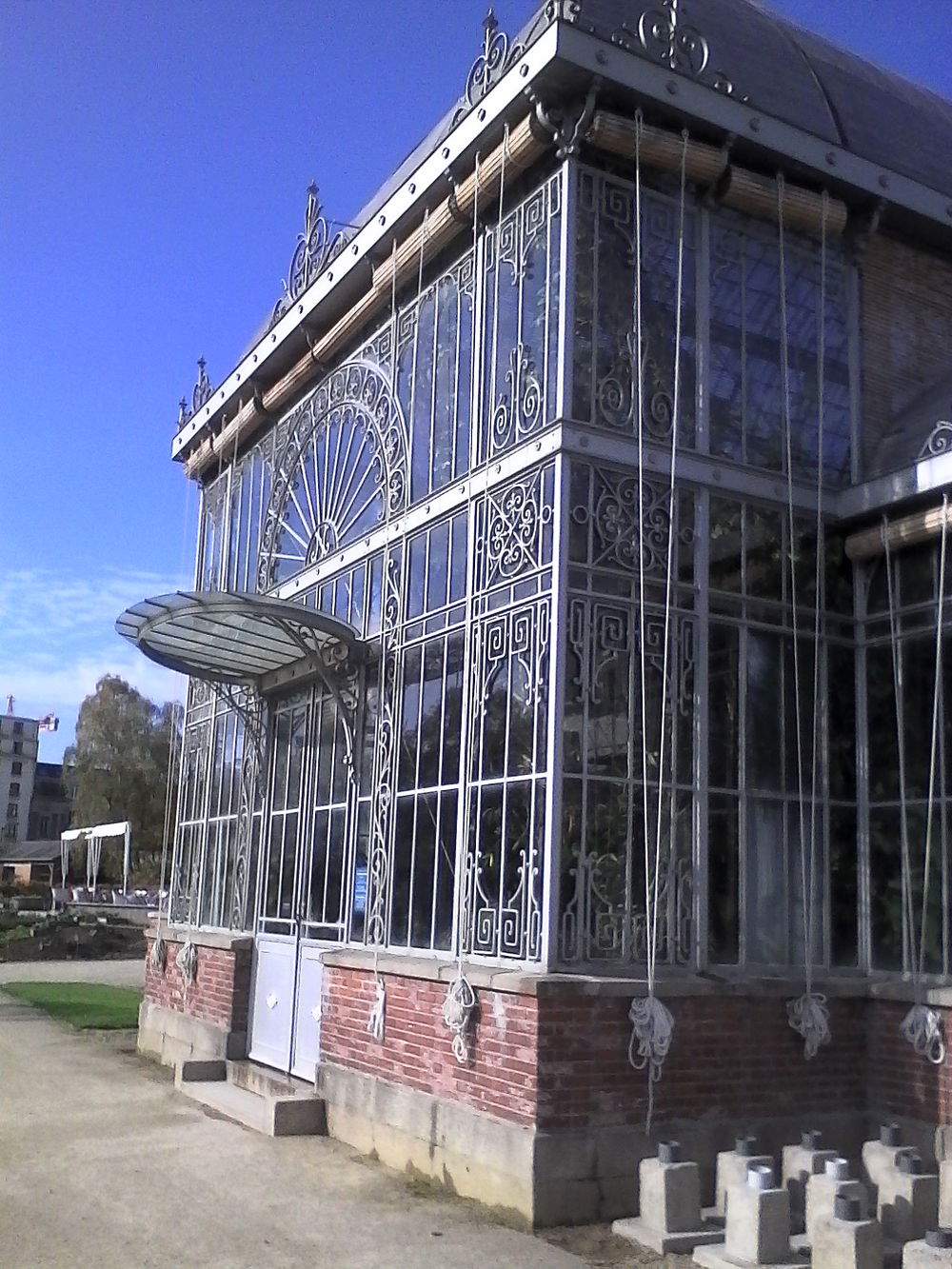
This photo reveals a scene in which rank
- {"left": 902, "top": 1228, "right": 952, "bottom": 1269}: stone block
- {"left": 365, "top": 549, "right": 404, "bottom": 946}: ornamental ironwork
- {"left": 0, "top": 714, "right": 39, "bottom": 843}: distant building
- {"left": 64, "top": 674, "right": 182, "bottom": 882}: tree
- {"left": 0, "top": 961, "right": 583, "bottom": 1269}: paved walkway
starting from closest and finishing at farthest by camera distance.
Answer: {"left": 902, "top": 1228, "right": 952, "bottom": 1269}: stone block → {"left": 0, "top": 961, "right": 583, "bottom": 1269}: paved walkway → {"left": 365, "top": 549, "right": 404, "bottom": 946}: ornamental ironwork → {"left": 64, "top": 674, "right": 182, "bottom": 882}: tree → {"left": 0, "top": 714, "right": 39, "bottom": 843}: distant building

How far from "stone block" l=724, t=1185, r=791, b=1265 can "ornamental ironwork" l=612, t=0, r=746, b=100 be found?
6.88 m

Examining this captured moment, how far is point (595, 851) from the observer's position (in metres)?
7.70

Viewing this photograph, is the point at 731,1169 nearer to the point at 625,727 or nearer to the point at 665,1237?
the point at 665,1237

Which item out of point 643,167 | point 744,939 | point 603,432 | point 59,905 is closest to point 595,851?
point 744,939

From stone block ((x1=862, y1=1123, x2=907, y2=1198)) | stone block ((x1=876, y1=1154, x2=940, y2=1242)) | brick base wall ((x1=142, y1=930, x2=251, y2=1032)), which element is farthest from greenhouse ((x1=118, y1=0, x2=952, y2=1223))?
brick base wall ((x1=142, y1=930, x2=251, y2=1032))

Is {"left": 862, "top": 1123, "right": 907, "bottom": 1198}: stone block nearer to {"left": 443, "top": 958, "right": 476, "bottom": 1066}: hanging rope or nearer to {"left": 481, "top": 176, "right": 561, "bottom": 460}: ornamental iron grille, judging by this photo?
{"left": 443, "top": 958, "right": 476, "bottom": 1066}: hanging rope

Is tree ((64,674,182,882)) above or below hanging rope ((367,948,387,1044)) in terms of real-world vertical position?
above

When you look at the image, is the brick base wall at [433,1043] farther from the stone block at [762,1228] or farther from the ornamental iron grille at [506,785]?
the stone block at [762,1228]

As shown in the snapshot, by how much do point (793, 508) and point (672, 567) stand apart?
1255 millimetres

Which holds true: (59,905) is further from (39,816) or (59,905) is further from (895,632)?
(39,816)

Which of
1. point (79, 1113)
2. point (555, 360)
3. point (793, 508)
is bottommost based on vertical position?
point (79, 1113)

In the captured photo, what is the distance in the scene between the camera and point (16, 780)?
369 ft

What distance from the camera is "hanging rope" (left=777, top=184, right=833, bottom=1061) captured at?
8.06 m

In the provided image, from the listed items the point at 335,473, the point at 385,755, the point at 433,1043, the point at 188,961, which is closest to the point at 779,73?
the point at 335,473
